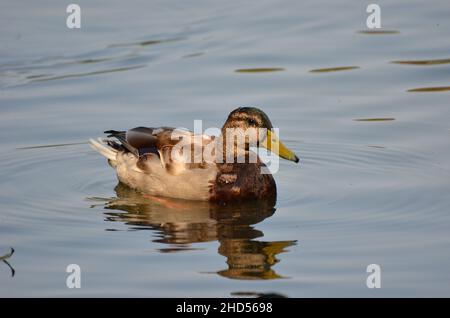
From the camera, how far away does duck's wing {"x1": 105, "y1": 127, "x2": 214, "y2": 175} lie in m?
10.9

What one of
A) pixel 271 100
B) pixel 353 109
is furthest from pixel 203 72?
pixel 353 109

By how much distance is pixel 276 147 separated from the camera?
10727mm

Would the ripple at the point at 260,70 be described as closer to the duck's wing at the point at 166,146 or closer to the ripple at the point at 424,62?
the ripple at the point at 424,62

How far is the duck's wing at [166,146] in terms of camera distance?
10.9m

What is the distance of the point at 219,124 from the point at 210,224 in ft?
9.42

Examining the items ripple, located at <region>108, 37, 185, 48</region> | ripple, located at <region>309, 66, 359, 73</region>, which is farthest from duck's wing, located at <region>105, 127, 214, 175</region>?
ripple, located at <region>108, 37, 185, 48</region>

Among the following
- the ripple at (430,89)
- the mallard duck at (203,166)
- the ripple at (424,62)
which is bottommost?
the mallard duck at (203,166)

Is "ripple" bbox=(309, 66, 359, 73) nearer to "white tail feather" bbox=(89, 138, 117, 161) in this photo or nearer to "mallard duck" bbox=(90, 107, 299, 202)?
"mallard duck" bbox=(90, 107, 299, 202)

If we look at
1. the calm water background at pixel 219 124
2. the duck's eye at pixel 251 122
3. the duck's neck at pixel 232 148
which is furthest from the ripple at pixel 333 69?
the duck's eye at pixel 251 122

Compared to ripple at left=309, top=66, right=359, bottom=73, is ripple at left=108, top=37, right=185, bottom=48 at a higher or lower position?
higher

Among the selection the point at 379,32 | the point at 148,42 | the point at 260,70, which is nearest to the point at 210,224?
the point at 260,70

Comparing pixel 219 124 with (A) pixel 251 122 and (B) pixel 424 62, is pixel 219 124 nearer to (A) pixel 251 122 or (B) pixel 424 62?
(A) pixel 251 122

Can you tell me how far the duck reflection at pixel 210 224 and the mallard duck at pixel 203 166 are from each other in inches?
3.9

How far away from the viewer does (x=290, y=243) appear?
9219mm
